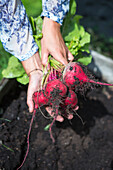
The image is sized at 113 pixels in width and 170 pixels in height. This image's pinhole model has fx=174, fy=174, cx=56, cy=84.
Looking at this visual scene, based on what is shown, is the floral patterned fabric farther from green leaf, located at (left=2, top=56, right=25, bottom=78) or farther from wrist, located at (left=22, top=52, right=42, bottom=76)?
green leaf, located at (left=2, top=56, right=25, bottom=78)

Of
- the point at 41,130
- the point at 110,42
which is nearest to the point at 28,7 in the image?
the point at 41,130

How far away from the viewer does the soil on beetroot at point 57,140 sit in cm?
201

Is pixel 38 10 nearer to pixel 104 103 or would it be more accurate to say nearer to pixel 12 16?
pixel 12 16

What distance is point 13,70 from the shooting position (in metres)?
2.15

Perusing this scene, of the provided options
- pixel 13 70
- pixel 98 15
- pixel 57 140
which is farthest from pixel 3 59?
pixel 98 15

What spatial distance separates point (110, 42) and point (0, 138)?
9.59 ft

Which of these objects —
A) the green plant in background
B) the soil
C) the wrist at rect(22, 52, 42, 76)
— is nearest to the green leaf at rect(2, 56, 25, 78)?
the green plant in background

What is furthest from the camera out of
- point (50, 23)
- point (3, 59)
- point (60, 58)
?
point (3, 59)

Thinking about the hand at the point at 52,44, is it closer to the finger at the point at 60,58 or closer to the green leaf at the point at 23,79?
the finger at the point at 60,58

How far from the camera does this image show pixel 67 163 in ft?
6.97

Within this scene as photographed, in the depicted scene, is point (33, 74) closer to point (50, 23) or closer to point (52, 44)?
point (52, 44)

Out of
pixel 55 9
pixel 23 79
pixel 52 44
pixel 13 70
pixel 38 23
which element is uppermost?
pixel 55 9

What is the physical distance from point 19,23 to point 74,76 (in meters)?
0.78

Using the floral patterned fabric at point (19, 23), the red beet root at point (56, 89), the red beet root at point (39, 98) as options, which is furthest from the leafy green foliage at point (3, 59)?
the red beet root at point (56, 89)
